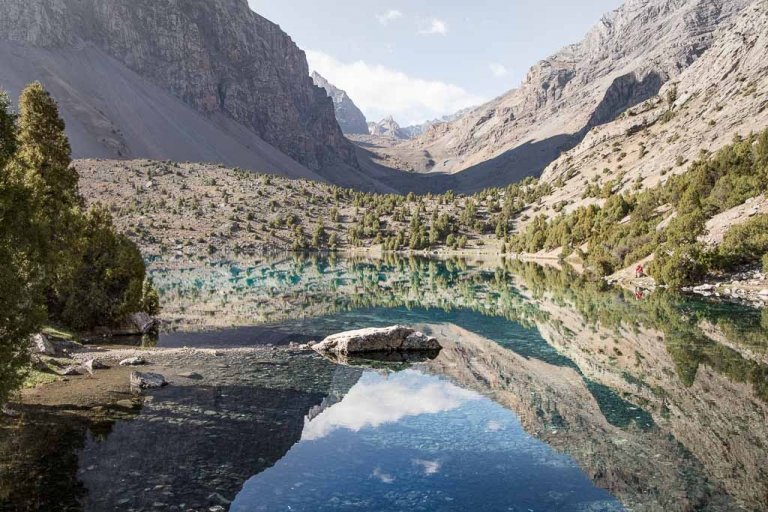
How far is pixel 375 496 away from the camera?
1238 centimetres

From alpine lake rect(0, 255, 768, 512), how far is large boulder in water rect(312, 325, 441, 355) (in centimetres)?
150

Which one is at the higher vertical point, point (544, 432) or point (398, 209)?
point (398, 209)

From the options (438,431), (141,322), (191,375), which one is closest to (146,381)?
(191,375)

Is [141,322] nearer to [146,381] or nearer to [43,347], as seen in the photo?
[43,347]

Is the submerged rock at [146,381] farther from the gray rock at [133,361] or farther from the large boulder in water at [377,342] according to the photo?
the large boulder in water at [377,342]

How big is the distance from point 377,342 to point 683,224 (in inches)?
1825

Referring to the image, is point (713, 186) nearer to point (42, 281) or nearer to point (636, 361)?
→ point (636, 361)

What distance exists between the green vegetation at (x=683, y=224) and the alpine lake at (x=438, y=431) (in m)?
20.3

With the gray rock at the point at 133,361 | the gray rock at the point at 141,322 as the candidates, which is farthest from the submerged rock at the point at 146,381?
the gray rock at the point at 141,322

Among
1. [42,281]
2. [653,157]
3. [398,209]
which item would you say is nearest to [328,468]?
[42,281]

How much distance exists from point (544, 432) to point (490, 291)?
39.7 m

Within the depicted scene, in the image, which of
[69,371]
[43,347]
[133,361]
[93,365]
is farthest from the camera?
[133,361]

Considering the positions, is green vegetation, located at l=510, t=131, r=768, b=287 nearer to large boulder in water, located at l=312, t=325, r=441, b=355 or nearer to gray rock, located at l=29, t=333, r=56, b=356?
large boulder in water, located at l=312, t=325, r=441, b=355

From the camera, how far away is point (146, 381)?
19.5 meters
